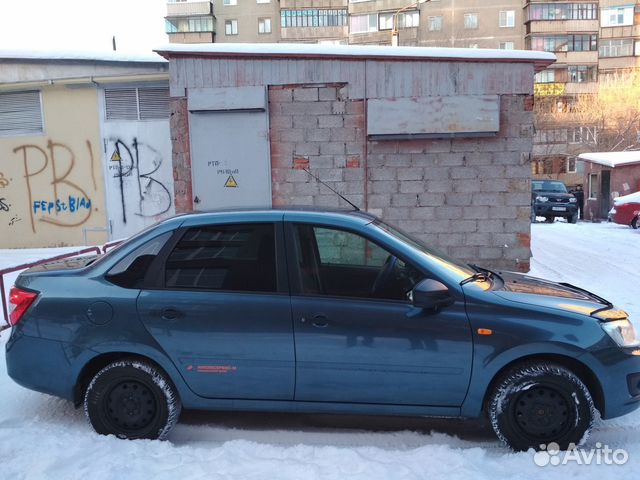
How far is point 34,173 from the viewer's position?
1089cm

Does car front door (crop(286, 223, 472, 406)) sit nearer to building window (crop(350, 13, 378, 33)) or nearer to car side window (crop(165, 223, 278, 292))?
car side window (crop(165, 223, 278, 292))

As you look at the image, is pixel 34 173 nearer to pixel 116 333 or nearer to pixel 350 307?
pixel 116 333

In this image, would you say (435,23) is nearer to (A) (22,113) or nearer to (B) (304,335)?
(A) (22,113)

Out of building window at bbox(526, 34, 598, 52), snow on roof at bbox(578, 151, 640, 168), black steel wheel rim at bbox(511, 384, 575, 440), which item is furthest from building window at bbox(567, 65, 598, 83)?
black steel wheel rim at bbox(511, 384, 575, 440)

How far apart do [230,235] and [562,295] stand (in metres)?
2.30

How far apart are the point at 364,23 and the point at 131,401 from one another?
4670 cm

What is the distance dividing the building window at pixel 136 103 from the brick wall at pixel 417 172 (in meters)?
3.43

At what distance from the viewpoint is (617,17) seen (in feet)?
153

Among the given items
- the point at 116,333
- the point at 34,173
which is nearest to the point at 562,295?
the point at 116,333

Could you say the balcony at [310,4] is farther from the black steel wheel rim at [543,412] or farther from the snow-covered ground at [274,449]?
the black steel wheel rim at [543,412]

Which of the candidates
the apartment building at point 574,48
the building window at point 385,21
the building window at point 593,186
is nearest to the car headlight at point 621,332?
the building window at point 593,186

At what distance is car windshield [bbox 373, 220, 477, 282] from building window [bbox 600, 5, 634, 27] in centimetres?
5303

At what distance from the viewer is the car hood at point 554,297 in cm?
334

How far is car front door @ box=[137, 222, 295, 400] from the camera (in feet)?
11.0
